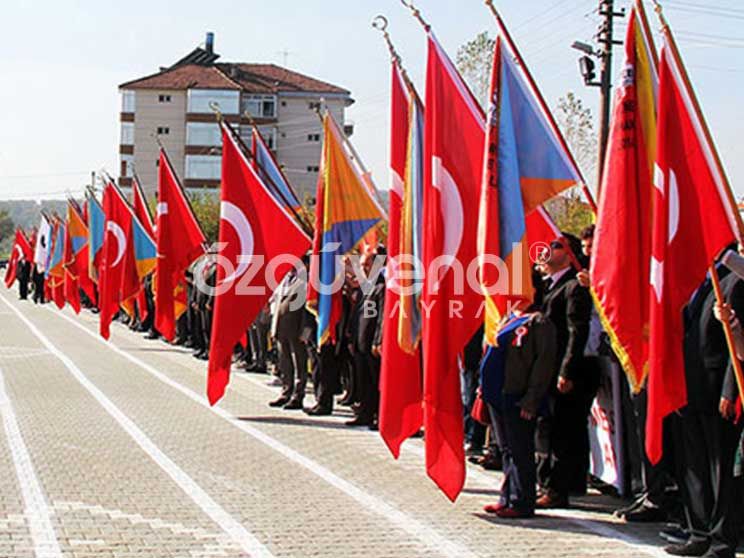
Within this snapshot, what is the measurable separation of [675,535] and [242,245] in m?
7.50

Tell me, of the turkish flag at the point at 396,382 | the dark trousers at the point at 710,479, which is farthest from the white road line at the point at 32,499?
→ the dark trousers at the point at 710,479

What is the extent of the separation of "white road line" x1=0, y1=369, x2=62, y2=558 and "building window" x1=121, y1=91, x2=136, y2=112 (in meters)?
87.4

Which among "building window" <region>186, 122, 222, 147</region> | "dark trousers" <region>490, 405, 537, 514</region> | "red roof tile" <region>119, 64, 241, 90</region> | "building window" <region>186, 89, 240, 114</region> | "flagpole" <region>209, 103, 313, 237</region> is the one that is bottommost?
"dark trousers" <region>490, 405, 537, 514</region>

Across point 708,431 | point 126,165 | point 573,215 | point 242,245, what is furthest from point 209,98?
point 708,431

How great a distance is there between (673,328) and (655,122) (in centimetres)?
147

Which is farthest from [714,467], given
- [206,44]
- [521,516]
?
[206,44]

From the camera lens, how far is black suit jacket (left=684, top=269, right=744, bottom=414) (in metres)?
6.96

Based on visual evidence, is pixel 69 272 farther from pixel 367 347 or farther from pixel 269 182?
pixel 367 347

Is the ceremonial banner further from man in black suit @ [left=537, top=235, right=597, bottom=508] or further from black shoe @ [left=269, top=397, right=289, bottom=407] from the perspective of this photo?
black shoe @ [left=269, top=397, right=289, bottom=407]

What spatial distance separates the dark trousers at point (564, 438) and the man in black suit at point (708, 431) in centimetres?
141

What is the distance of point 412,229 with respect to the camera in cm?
1016

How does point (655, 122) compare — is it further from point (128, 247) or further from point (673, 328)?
point (128, 247)

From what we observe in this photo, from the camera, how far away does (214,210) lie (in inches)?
2409

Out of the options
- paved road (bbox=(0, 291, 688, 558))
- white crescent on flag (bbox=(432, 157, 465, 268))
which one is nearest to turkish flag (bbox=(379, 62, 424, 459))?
paved road (bbox=(0, 291, 688, 558))
